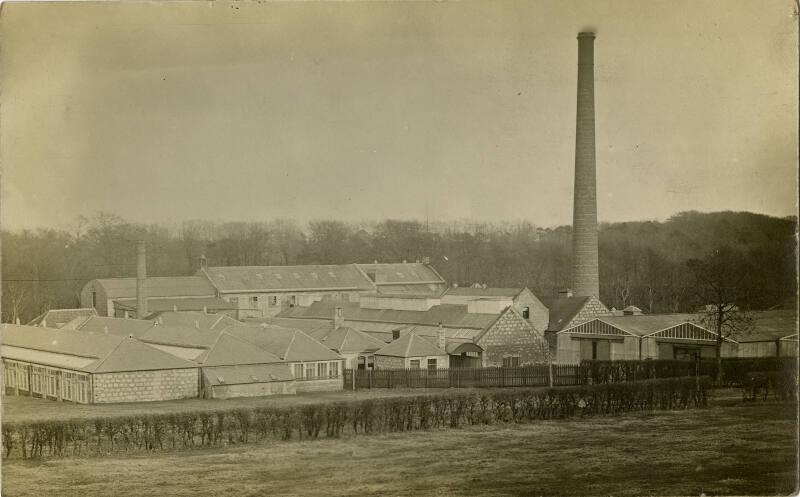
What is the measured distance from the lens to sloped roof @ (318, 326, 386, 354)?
691 inches

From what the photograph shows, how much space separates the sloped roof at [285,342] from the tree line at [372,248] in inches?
52.5

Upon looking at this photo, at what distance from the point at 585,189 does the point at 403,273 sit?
3.61m

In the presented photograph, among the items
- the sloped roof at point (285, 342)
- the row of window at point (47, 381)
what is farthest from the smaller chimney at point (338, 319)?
the row of window at point (47, 381)

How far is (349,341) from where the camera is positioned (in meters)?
17.8

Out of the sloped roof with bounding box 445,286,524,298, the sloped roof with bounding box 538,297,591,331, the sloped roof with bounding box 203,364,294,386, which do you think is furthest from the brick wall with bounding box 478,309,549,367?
the sloped roof with bounding box 203,364,294,386

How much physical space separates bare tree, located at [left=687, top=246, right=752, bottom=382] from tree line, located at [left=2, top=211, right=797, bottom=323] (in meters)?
0.08

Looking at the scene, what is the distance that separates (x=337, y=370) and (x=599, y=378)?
4.63 m

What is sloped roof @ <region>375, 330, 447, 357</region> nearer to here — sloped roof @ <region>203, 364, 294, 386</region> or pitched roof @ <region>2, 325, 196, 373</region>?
sloped roof @ <region>203, 364, 294, 386</region>

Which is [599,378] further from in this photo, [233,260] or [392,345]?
[233,260]

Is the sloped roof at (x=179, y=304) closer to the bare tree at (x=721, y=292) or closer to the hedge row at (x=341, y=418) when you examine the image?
the hedge row at (x=341, y=418)

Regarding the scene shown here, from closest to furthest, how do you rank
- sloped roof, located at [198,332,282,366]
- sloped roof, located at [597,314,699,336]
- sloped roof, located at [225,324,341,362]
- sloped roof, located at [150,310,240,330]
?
sloped roof, located at [198,332,282,366] < sloped roof, located at [150,310,240,330] < sloped roof, located at [225,324,341,362] < sloped roof, located at [597,314,699,336]

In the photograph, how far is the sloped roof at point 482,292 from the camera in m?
18.8

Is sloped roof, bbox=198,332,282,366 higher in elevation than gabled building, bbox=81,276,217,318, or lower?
lower

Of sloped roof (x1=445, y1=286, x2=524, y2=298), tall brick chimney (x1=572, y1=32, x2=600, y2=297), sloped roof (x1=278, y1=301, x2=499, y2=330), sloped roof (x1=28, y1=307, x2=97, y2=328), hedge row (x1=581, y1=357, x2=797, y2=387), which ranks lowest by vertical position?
hedge row (x1=581, y1=357, x2=797, y2=387)
